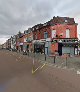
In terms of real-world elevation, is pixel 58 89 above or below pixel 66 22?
below

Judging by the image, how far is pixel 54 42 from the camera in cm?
4809

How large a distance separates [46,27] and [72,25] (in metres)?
7.46

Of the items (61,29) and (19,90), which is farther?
(61,29)

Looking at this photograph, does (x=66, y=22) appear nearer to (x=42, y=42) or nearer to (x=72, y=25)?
(x=72, y=25)

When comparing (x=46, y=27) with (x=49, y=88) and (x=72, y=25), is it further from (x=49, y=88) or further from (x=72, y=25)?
(x=49, y=88)

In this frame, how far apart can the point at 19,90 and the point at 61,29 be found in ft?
125

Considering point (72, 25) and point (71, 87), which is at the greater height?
point (72, 25)

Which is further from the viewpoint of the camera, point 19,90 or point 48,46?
point 48,46

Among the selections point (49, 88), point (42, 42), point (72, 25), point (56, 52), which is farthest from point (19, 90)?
point (42, 42)

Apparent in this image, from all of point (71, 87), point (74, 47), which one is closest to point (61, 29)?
point (74, 47)

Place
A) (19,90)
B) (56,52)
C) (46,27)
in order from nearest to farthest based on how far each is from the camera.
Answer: (19,90), (56,52), (46,27)

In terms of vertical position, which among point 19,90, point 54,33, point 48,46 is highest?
point 54,33

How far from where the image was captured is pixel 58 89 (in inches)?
440

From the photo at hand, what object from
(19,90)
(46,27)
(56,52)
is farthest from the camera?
(46,27)
